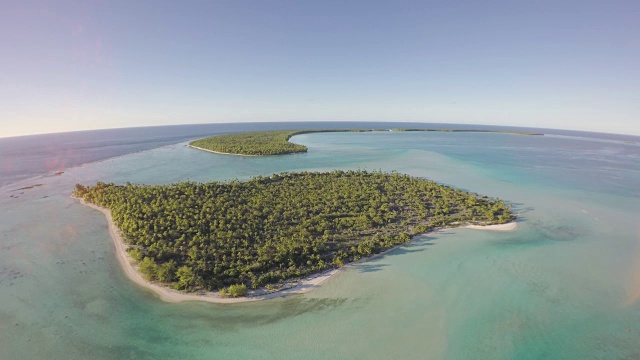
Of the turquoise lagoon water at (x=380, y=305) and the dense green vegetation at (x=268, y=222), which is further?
the dense green vegetation at (x=268, y=222)

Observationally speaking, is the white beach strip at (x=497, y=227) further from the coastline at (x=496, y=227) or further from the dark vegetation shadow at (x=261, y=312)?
the dark vegetation shadow at (x=261, y=312)

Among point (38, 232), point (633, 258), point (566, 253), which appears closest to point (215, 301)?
point (38, 232)

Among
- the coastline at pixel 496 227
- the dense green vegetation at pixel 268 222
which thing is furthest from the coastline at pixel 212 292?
the coastline at pixel 496 227

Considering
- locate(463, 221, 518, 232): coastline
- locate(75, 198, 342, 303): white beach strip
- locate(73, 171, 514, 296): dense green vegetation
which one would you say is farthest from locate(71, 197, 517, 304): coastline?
locate(463, 221, 518, 232): coastline

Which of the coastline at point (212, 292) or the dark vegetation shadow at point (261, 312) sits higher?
the coastline at point (212, 292)

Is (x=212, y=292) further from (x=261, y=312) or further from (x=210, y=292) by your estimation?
(x=261, y=312)

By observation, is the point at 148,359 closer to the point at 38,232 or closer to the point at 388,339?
the point at 388,339

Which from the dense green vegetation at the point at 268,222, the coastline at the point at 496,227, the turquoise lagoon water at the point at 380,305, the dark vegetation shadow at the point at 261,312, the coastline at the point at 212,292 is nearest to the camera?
the turquoise lagoon water at the point at 380,305

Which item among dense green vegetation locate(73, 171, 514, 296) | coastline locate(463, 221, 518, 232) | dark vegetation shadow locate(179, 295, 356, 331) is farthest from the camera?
coastline locate(463, 221, 518, 232)

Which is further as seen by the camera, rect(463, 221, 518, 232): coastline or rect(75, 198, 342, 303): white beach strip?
rect(463, 221, 518, 232): coastline

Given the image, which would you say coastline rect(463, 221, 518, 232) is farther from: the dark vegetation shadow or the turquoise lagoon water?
the dark vegetation shadow
